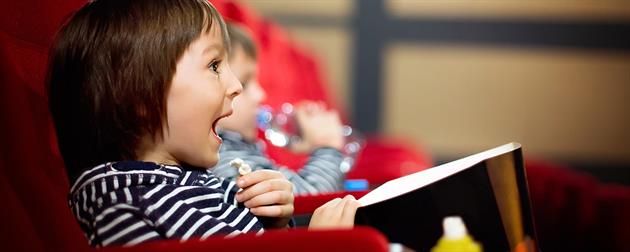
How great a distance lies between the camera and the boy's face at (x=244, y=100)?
1.42 metres

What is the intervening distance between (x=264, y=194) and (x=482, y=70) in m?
3.26

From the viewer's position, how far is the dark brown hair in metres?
1.50

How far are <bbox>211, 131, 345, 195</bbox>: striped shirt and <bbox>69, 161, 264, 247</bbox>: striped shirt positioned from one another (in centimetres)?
37

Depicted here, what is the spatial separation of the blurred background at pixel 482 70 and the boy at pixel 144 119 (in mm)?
3119

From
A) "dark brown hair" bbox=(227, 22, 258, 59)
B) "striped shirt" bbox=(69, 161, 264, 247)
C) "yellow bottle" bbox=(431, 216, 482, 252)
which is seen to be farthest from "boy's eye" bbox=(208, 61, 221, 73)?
"dark brown hair" bbox=(227, 22, 258, 59)

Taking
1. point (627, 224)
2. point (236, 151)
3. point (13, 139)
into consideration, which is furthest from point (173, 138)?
point (627, 224)

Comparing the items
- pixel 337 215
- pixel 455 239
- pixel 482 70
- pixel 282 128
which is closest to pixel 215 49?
pixel 337 215

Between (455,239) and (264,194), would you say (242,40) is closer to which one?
(264,194)

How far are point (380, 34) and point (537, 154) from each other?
3.37ft

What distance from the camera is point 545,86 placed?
4.12 m

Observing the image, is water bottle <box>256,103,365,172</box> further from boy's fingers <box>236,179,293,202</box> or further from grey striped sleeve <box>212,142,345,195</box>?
boy's fingers <box>236,179,293,202</box>

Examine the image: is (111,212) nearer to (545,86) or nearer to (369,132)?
(369,132)

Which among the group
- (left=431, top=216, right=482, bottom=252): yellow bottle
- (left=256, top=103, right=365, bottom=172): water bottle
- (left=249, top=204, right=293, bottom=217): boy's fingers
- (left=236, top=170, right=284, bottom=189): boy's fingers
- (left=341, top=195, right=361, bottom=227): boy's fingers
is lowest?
(left=256, top=103, right=365, bottom=172): water bottle

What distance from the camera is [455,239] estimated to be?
2.59 ft
